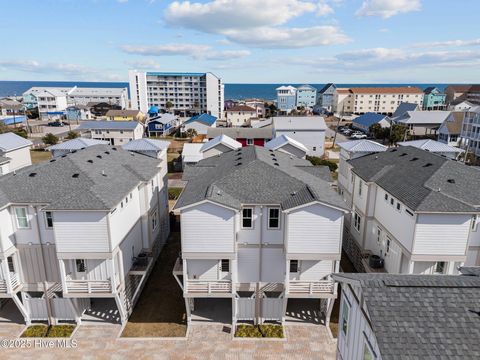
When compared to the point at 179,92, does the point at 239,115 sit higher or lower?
lower

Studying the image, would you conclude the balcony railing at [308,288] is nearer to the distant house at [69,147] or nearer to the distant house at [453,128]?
the distant house at [69,147]

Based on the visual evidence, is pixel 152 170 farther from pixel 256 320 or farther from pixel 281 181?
pixel 256 320

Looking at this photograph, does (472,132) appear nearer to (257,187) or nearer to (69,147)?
(257,187)

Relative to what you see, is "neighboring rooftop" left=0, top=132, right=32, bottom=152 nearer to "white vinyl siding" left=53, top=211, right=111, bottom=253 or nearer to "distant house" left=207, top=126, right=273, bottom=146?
"white vinyl siding" left=53, top=211, right=111, bottom=253

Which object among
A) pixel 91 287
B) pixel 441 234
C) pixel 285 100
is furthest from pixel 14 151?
pixel 285 100

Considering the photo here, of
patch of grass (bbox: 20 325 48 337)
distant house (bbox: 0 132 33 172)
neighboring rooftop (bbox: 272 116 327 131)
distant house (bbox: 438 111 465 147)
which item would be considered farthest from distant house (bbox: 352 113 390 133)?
patch of grass (bbox: 20 325 48 337)

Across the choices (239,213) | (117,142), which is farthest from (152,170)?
(117,142)

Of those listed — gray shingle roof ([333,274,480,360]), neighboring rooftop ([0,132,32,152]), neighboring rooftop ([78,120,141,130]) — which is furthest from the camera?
neighboring rooftop ([78,120,141,130])
